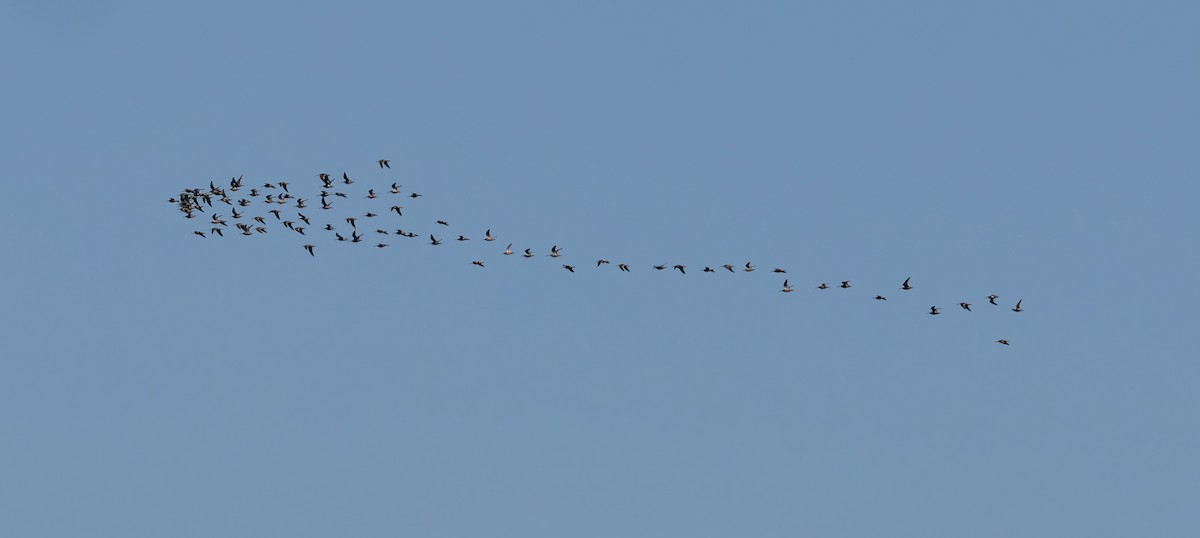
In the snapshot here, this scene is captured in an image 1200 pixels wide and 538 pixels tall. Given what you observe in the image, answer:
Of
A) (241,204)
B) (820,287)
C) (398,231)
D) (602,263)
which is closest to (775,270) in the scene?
(820,287)

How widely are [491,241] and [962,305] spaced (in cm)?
3618

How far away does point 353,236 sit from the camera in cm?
14262

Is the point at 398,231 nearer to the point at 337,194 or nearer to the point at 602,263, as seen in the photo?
the point at 337,194

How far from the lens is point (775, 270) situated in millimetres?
145000

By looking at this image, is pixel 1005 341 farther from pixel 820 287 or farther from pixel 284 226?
pixel 284 226

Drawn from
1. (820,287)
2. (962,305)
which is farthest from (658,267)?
(962,305)

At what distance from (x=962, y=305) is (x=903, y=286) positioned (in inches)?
211

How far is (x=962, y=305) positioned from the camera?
134875mm

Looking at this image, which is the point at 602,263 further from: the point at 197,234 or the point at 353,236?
the point at 197,234

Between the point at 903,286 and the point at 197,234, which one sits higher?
the point at 197,234

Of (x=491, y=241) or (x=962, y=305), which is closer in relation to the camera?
(x=962, y=305)

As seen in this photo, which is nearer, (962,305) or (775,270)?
(962,305)

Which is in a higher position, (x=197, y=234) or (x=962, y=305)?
(x=197, y=234)

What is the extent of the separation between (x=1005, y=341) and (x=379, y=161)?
4903 centimetres
